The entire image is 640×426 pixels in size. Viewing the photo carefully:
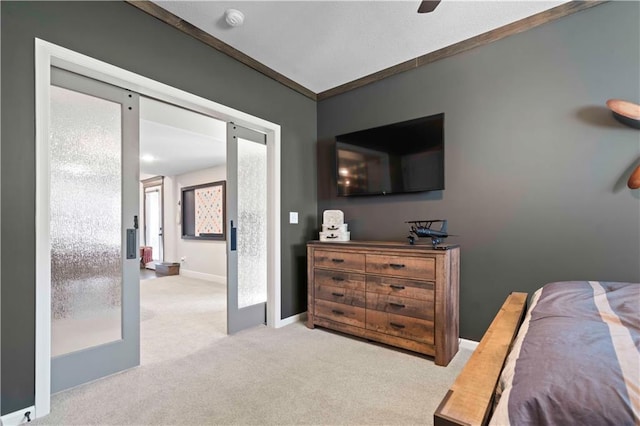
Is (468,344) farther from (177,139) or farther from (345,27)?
(177,139)

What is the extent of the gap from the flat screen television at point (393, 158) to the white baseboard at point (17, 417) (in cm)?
283

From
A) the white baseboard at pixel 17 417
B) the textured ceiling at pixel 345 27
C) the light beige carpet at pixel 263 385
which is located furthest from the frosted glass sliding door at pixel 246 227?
the white baseboard at pixel 17 417

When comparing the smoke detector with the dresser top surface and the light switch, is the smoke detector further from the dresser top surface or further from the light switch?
the dresser top surface

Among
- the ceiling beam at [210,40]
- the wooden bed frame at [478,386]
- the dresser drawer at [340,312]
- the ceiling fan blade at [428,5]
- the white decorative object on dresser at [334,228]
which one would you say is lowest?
the dresser drawer at [340,312]

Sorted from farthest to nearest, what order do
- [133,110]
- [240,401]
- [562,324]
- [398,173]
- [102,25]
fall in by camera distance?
[398,173] → [133,110] → [102,25] → [240,401] → [562,324]

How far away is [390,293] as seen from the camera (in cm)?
259

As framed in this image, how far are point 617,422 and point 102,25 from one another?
3011 mm

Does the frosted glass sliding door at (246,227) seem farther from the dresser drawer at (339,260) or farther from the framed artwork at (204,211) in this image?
the framed artwork at (204,211)

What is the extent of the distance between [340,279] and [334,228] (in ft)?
1.91

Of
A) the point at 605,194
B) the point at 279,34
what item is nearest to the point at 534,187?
the point at 605,194

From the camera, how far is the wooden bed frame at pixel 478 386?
0.69 m

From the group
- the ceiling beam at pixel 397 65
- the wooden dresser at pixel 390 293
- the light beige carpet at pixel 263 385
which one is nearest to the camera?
the light beige carpet at pixel 263 385

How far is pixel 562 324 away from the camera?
101 centimetres

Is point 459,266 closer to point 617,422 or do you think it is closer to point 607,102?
point 607,102
